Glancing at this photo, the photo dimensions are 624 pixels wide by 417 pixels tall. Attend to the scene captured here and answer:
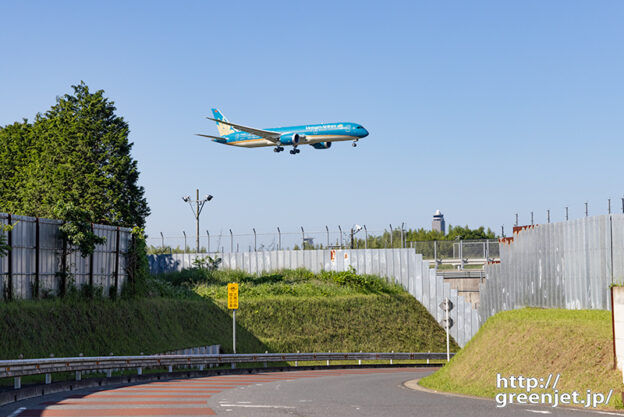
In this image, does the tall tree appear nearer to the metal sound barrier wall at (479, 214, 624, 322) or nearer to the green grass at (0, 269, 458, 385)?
the green grass at (0, 269, 458, 385)

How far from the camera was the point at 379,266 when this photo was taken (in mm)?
65750

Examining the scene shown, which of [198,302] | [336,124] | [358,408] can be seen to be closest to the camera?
[358,408]

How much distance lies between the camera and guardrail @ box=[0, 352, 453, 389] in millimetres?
23422

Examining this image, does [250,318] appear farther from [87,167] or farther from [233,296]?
[87,167]

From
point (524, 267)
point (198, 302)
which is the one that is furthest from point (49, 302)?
point (524, 267)

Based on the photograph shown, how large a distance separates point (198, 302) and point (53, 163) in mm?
21441

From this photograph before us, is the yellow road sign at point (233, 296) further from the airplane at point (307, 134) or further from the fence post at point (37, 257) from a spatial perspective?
the airplane at point (307, 134)

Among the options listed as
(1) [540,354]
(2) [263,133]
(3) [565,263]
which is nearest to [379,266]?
(2) [263,133]

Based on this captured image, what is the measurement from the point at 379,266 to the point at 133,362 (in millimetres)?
34967

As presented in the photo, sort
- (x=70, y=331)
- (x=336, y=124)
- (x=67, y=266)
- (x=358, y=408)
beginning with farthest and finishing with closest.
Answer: (x=336, y=124)
(x=67, y=266)
(x=70, y=331)
(x=358, y=408)

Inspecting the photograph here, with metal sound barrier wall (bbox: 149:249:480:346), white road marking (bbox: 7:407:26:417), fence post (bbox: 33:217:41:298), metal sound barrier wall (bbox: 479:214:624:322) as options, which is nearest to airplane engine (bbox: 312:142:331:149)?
metal sound barrier wall (bbox: 149:249:480:346)

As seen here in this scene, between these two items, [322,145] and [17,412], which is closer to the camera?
[17,412]

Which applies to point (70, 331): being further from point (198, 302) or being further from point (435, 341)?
point (435, 341)

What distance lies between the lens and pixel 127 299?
47.0 m
